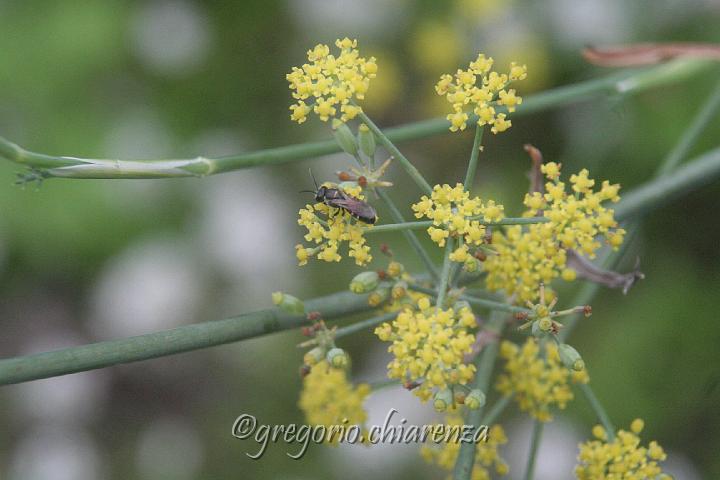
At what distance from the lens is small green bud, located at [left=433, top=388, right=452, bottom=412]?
1.12 meters

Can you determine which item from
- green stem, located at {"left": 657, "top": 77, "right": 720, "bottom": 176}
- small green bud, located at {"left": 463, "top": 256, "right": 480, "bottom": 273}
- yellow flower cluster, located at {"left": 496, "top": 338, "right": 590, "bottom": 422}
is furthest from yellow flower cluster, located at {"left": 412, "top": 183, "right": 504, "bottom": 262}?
green stem, located at {"left": 657, "top": 77, "right": 720, "bottom": 176}

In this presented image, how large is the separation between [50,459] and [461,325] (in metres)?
2.74

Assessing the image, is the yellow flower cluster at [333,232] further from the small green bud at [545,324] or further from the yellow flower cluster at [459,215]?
the small green bud at [545,324]

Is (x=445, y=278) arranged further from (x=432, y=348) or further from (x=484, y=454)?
Answer: (x=484, y=454)

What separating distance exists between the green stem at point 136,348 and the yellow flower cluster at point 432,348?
0.72ft

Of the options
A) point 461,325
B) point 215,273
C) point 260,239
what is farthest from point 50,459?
point 461,325

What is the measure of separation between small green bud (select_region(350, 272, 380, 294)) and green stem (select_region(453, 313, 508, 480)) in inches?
9.9

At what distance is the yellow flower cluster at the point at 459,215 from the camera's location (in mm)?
1158

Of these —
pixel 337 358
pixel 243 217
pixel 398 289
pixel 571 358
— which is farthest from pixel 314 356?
pixel 243 217

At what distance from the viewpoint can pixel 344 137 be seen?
120cm

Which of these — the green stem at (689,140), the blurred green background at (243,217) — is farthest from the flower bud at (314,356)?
the blurred green background at (243,217)

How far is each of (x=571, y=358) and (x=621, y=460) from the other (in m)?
0.28

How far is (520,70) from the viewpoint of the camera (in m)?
1.20

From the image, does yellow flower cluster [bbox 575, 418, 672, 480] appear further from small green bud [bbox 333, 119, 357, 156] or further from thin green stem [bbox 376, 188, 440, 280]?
small green bud [bbox 333, 119, 357, 156]
